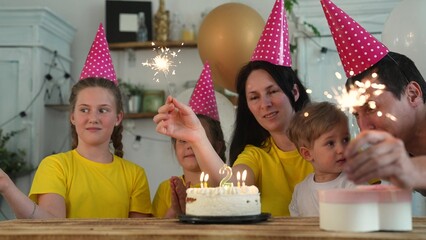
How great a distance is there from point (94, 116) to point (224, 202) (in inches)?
36.2

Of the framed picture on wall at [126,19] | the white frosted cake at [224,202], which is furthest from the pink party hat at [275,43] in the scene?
the framed picture on wall at [126,19]

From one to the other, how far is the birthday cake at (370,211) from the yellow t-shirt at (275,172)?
30.6 inches

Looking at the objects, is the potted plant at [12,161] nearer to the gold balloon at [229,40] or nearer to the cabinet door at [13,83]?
the cabinet door at [13,83]

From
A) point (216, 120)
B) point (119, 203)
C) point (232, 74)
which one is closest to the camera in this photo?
point (119, 203)

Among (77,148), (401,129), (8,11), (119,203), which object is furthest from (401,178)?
(8,11)

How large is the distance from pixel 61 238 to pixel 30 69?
127 inches

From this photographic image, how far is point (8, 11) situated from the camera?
4121 mm

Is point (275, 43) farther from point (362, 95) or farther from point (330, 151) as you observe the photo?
point (362, 95)

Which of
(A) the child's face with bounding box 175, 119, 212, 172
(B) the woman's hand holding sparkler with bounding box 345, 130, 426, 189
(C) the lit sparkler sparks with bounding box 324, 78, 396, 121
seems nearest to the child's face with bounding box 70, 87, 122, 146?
(A) the child's face with bounding box 175, 119, 212, 172

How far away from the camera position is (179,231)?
1063mm

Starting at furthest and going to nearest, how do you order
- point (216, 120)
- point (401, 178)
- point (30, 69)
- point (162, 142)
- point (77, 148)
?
point (162, 142), point (30, 69), point (216, 120), point (77, 148), point (401, 178)

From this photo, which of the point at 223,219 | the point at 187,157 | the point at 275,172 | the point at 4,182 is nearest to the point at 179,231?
the point at 223,219

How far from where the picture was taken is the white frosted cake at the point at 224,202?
1.26m

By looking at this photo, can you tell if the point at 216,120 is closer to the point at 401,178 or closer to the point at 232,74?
the point at 232,74
